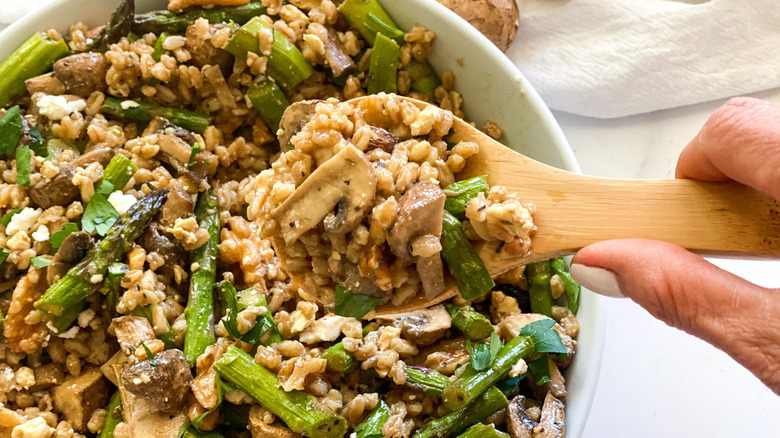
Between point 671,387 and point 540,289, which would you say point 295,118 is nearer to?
point 540,289

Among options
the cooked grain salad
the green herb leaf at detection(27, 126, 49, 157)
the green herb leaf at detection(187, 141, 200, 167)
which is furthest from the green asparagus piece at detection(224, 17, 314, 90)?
the green herb leaf at detection(27, 126, 49, 157)

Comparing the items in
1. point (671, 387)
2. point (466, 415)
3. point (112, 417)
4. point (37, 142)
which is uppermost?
point (37, 142)

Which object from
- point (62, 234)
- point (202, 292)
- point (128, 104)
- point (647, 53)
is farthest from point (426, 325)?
point (647, 53)

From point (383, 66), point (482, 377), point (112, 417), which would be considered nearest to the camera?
point (482, 377)

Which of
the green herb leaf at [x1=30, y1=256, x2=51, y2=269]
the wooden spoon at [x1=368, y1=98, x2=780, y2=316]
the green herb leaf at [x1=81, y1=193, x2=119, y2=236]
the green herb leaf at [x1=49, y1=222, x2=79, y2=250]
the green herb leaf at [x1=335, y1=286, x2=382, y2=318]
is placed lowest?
the green herb leaf at [x1=30, y1=256, x2=51, y2=269]

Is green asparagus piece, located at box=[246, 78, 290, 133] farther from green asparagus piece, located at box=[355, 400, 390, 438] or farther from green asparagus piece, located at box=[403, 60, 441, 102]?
green asparagus piece, located at box=[355, 400, 390, 438]

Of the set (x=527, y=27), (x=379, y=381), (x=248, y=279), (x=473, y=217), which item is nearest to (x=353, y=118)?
(x=473, y=217)
